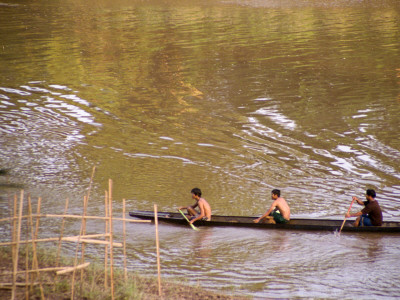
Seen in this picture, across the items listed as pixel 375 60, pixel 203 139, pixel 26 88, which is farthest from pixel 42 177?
pixel 375 60

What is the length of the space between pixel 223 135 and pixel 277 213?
229 inches

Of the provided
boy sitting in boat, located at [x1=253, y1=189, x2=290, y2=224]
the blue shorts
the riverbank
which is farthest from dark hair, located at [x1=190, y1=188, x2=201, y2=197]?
the riverbank

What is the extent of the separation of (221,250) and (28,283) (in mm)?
4271

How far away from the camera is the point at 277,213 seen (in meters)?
11.1

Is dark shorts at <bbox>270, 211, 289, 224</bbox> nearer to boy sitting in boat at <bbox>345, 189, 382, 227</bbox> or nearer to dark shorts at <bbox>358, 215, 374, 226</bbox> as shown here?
boy sitting in boat at <bbox>345, 189, 382, 227</bbox>

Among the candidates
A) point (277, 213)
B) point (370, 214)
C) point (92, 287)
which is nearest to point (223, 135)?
point (277, 213)

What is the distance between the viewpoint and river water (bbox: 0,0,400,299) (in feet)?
32.1

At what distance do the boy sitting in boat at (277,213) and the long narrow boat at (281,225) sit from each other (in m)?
0.12

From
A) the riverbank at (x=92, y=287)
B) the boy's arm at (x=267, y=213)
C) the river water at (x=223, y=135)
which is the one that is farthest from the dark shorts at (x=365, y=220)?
the riverbank at (x=92, y=287)

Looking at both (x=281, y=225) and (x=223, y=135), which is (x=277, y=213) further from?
(x=223, y=135)

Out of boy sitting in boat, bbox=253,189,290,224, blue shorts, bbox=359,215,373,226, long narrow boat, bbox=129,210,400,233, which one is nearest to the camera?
long narrow boat, bbox=129,210,400,233

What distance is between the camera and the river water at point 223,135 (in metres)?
9.77

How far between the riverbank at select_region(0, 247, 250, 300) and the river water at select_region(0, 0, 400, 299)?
3.55 ft

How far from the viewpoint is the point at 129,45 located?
29.0 meters
